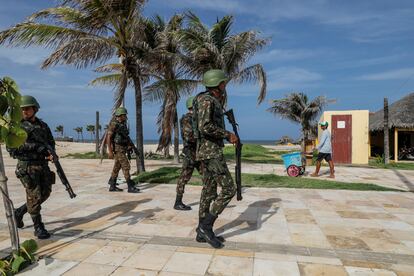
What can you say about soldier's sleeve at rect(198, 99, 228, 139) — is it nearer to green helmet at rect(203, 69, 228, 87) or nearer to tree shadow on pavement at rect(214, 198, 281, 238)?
green helmet at rect(203, 69, 228, 87)

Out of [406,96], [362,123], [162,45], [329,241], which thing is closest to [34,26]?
[162,45]

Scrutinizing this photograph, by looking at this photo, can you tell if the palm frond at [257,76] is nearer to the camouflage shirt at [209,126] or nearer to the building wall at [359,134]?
the building wall at [359,134]

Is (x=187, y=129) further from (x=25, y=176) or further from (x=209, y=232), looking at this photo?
(x=25, y=176)

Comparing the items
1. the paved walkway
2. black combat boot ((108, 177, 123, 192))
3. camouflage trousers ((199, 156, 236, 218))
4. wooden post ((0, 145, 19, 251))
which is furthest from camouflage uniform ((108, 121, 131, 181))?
wooden post ((0, 145, 19, 251))

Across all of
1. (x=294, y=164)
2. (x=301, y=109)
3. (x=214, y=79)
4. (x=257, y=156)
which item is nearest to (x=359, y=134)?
(x=294, y=164)

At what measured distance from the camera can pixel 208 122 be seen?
3809mm

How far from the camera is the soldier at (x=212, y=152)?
385 cm

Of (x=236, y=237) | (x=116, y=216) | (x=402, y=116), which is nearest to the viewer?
(x=236, y=237)

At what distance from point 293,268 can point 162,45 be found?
12218 millimetres

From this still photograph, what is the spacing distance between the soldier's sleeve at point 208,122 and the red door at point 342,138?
13.0 metres

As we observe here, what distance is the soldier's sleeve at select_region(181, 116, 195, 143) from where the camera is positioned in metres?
5.78

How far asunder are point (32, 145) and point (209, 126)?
7.51ft

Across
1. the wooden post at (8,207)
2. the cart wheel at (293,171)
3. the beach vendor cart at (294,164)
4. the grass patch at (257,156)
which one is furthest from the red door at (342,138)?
the wooden post at (8,207)

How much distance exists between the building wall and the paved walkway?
8926 millimetres
